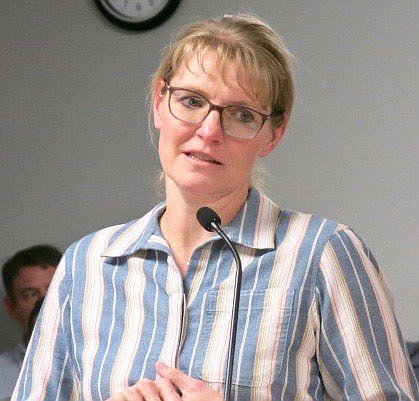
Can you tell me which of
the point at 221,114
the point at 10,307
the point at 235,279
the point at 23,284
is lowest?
the point at 10,307

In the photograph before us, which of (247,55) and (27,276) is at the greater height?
(247,55)

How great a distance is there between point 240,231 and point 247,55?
26 cm

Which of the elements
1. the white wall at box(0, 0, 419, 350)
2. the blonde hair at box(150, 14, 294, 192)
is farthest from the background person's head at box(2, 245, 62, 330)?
the blonde hair at box(150, 14, 294, 192)

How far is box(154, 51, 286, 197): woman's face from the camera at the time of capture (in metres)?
1.49

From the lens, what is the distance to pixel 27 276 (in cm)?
385

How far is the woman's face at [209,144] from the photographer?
4.88 ft

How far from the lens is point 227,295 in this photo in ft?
4.96

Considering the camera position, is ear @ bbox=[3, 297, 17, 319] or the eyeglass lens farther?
ear @ bbox=[3, 297, 17, 319]

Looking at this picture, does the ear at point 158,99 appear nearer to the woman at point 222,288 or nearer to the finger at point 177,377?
the woman at point 222,288

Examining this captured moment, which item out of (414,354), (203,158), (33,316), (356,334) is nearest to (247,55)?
(203,158)

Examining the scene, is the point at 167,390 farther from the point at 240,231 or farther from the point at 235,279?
the point at 240,231

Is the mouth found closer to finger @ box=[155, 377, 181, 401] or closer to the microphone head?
the microphone head

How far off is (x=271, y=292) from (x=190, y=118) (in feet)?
0.90

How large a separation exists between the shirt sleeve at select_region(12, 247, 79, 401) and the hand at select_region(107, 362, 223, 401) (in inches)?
8.3
